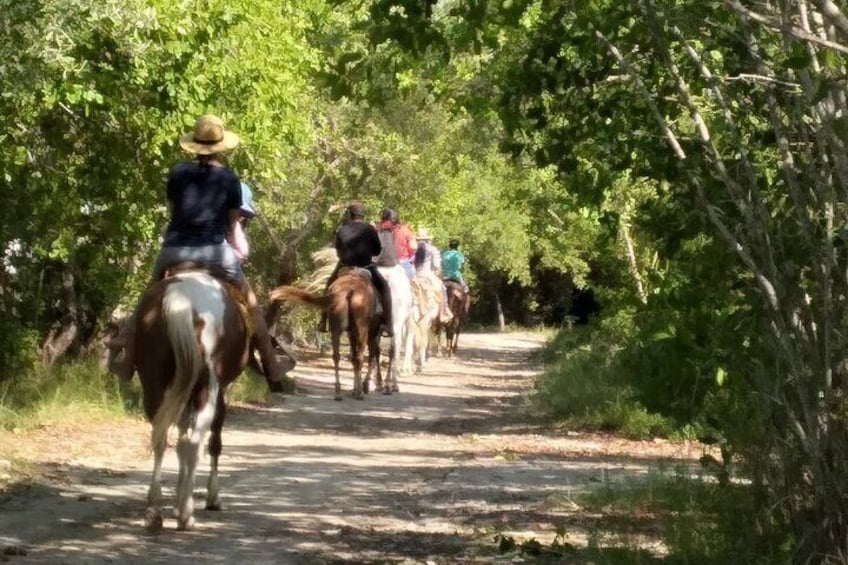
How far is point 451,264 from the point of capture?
134ft

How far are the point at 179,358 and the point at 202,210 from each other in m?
1.26

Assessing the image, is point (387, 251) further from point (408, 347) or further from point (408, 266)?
point (408, 347)

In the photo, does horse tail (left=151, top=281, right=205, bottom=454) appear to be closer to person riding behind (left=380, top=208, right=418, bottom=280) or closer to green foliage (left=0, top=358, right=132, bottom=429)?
green foliage (left=0, top=358, right=132, bottom=429)

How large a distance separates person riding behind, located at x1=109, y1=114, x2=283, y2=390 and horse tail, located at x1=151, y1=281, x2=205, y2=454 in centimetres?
68

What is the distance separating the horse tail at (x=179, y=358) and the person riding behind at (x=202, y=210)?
26.9 inches

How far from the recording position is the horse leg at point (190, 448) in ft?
36.9

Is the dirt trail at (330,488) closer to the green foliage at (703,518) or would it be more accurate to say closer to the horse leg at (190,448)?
the horse leg at (190,448)

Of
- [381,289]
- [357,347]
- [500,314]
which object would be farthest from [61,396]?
[500,314]

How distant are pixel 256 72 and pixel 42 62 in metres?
4.42

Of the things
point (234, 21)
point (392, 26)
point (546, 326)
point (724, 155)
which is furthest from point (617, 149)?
point (546, 326)

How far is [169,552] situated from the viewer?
10.3 m

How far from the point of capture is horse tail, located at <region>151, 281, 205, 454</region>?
37.1 ft

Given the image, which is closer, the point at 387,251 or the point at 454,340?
the point at 387,251

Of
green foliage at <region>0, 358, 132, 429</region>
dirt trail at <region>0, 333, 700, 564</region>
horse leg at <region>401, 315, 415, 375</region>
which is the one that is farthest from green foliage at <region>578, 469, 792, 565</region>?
horse leg at <region>401, 315, 415, 375</region>
